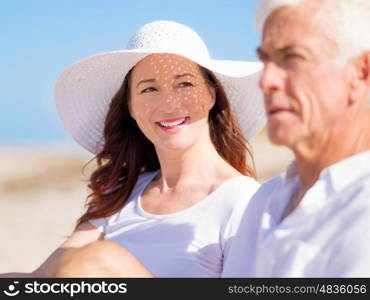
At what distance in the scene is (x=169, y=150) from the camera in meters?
3.70

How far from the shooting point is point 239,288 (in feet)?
8.68

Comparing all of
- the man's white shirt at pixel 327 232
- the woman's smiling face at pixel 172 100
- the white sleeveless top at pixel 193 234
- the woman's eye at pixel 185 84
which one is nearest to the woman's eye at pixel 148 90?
the woman's smiling face at pixel 172 100

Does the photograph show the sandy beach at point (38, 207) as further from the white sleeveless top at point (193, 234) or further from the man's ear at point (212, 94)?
the man's ear at point (212, 94)


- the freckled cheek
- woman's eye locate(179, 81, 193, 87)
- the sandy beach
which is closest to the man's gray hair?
woman's eye locate(179, 81, 193, 87)

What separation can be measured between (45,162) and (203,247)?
23452 mm

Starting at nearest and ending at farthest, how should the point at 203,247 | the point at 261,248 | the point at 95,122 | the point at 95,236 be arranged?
1. the point at 261,248
2. the point at 203,247
3. the point at 95,236
4. the point at 95,122

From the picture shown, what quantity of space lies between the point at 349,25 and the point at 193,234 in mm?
1446

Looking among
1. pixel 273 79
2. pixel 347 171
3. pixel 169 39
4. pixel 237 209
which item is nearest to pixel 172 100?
pixel 169 39

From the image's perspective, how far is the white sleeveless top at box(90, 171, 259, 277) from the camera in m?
3.35

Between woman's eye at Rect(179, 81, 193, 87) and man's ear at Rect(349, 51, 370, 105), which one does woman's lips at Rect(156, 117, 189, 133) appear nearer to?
woman's eye at Rect(179, 81, 193, 87)

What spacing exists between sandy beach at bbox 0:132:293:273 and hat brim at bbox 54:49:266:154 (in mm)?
355

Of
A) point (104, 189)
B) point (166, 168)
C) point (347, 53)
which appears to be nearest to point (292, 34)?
point (347, 53)

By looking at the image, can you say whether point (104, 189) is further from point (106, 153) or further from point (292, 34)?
point (292, 34)

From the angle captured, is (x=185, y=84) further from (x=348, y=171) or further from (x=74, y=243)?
(x=348, y=171)
